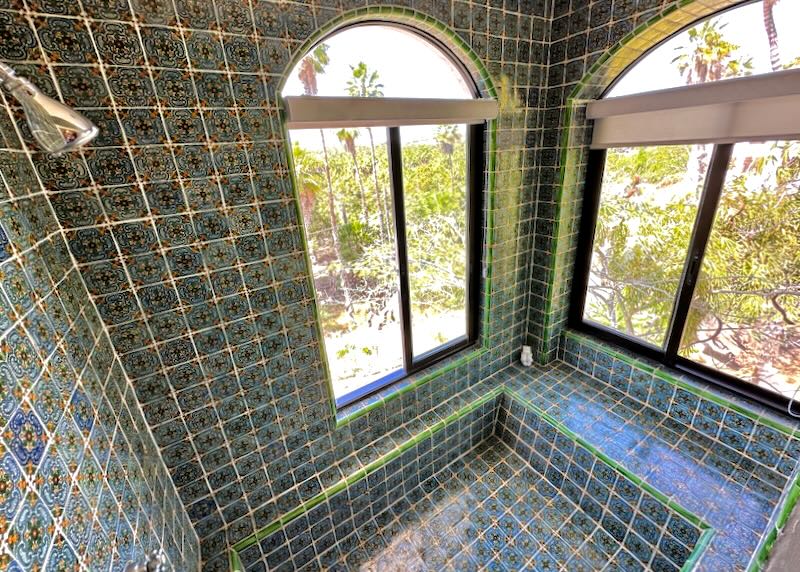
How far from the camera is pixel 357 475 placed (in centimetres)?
161

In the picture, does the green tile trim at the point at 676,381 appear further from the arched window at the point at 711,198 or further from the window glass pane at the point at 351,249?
the window glass pane at the point at 351,249

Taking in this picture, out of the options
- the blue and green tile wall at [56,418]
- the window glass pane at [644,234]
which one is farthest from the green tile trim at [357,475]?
the window glass pane at [644,234]

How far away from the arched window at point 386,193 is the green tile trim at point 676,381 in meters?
0.75

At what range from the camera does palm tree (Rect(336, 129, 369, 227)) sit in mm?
1389

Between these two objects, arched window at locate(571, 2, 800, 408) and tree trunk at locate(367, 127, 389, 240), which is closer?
arched window at locate(571, 2, 800, 408)

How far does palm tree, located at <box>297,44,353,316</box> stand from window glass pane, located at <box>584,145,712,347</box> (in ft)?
4.88

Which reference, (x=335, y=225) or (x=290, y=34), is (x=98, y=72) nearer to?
(x=290, y=34)

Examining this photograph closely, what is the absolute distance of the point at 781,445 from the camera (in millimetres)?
1466

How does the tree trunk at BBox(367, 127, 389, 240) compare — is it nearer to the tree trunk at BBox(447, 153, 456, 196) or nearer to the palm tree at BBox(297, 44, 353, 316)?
the palm tree at BBox(297, 44, 353, 316)

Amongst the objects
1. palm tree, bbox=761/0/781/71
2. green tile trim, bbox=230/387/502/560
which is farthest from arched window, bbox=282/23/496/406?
palm tree, bbox=761/0/781/71

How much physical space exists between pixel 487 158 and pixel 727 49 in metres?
1.01

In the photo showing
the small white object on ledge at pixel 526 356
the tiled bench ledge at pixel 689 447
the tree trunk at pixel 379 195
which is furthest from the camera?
the small white object on ledge at pixel 526 356

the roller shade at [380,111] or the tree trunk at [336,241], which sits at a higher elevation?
the roller shade at [380,111]

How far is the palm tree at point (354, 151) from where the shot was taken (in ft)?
4.56
